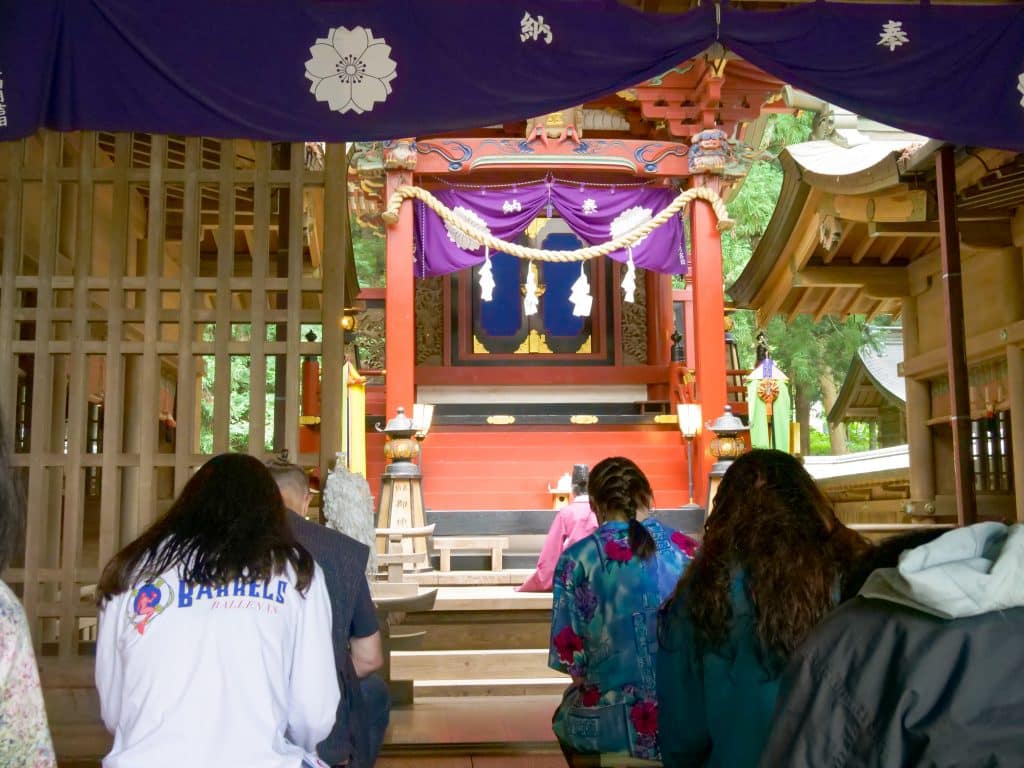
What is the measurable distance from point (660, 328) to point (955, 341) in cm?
974

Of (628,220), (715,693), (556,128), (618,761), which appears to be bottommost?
(618,761)

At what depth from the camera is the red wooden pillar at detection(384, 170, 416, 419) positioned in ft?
39.8

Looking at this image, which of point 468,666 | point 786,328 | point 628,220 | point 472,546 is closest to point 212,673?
point 468,666

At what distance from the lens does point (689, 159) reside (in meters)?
12.5

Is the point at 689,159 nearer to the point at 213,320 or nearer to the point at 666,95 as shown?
the point at 666,95

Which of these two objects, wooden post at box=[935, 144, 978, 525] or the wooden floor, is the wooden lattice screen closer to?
the wooden floor

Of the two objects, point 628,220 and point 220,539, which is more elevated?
point 628,220

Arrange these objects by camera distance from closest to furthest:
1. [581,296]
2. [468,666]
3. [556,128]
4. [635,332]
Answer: [468,666] → [581,296] → [556,128] → [635,332]

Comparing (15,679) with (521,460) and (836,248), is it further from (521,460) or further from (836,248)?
(521,460)

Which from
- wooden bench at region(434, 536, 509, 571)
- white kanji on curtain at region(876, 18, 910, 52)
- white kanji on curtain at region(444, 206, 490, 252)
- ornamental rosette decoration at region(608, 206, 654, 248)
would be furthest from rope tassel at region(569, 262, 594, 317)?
white kanji on curtain at region(876, 18, 910, 52)

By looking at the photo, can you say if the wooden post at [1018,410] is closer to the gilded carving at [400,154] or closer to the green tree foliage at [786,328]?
the gilded carving at [400,154]

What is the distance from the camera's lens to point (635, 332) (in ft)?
50.8

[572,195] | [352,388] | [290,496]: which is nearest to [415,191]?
[572,195]

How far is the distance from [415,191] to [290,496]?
379 inches
